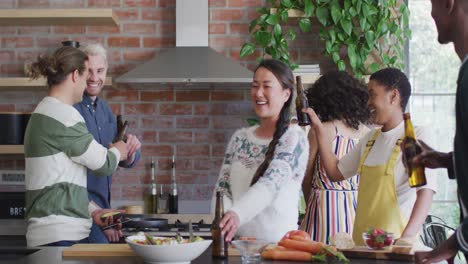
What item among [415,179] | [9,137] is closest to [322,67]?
[9,137]

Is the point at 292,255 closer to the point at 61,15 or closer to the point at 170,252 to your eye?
the point at 170,252

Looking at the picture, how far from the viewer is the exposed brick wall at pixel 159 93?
449cm

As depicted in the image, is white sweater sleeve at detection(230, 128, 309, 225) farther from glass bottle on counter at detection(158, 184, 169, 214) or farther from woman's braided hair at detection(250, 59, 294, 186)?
glass bottle on counter at detection(158, 184, 169, 214)

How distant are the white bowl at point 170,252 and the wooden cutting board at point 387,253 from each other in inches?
19.9

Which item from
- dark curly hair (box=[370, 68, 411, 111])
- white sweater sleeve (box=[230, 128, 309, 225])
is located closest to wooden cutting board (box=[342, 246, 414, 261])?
white sweater sleeve (box=[230, 128, 309, 225])

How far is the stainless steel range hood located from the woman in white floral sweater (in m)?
1.33

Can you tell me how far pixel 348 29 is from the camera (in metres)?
4.18

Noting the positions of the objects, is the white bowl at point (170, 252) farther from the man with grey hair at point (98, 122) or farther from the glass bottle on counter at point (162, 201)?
the glass bottle on counter at point (162, 201)

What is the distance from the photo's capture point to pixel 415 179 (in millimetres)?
1982

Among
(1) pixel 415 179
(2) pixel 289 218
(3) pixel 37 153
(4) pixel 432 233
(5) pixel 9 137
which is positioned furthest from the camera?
(5) pixel 9 137

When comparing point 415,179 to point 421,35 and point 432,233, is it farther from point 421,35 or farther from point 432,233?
point 421,35

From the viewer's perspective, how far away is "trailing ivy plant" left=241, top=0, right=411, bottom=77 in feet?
13.8

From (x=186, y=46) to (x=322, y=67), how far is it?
865 millimetres

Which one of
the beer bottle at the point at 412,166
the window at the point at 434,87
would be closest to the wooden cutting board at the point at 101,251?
the beer bottle at the point at 412,166
